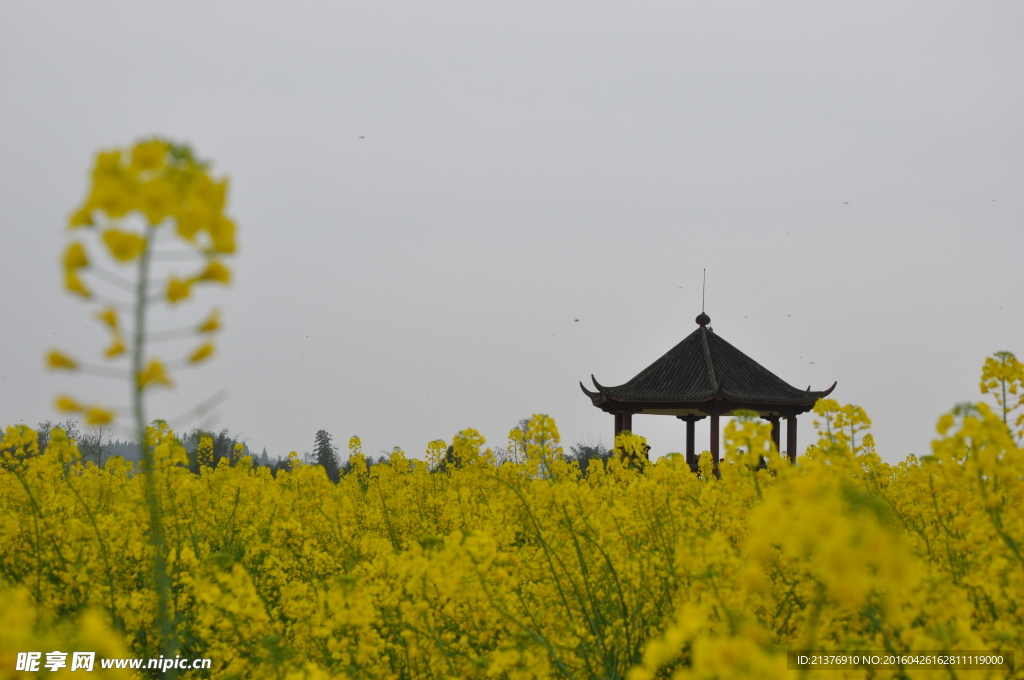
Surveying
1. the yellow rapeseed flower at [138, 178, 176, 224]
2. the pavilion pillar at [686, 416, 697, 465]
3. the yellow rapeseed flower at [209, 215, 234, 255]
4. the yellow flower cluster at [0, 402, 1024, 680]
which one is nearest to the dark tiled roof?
the pavilion pillar at [686, 416, 697, 465]

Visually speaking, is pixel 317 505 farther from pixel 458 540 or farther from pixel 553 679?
pixel 458 540

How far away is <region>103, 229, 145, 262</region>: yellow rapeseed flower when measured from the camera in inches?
65.9

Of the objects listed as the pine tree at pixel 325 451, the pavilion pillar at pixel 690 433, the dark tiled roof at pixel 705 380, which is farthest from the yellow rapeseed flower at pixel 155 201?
the pine tree at pixel 325 451

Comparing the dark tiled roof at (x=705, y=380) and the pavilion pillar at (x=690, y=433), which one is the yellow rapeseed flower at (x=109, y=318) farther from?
the pavilion pillar at (x=690, y=433)

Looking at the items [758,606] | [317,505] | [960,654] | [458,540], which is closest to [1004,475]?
[960,654]

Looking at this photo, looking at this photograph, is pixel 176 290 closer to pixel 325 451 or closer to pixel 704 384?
pixel 704 384

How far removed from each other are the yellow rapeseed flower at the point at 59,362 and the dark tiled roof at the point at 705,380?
13843 mm

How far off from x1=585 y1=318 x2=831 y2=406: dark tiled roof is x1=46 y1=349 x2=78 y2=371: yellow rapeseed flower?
13.8 metres

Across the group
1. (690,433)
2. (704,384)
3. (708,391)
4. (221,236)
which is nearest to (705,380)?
(704,384)

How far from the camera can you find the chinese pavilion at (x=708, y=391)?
15.4 meters

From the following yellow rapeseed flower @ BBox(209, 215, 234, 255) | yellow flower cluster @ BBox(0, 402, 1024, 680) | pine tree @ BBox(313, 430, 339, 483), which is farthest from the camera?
pine tree @ BBox(313, 430, 339, 483)

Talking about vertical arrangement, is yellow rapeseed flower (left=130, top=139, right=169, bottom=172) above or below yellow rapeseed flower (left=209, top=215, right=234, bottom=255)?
above

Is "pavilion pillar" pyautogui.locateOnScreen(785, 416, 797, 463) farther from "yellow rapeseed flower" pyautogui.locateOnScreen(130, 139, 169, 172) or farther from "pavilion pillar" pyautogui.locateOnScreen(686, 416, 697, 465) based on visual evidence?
"yellow rapeseed flower" pyautogui.locateOnScreen(130, 139, 169, 172)

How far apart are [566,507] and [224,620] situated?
1756mm
